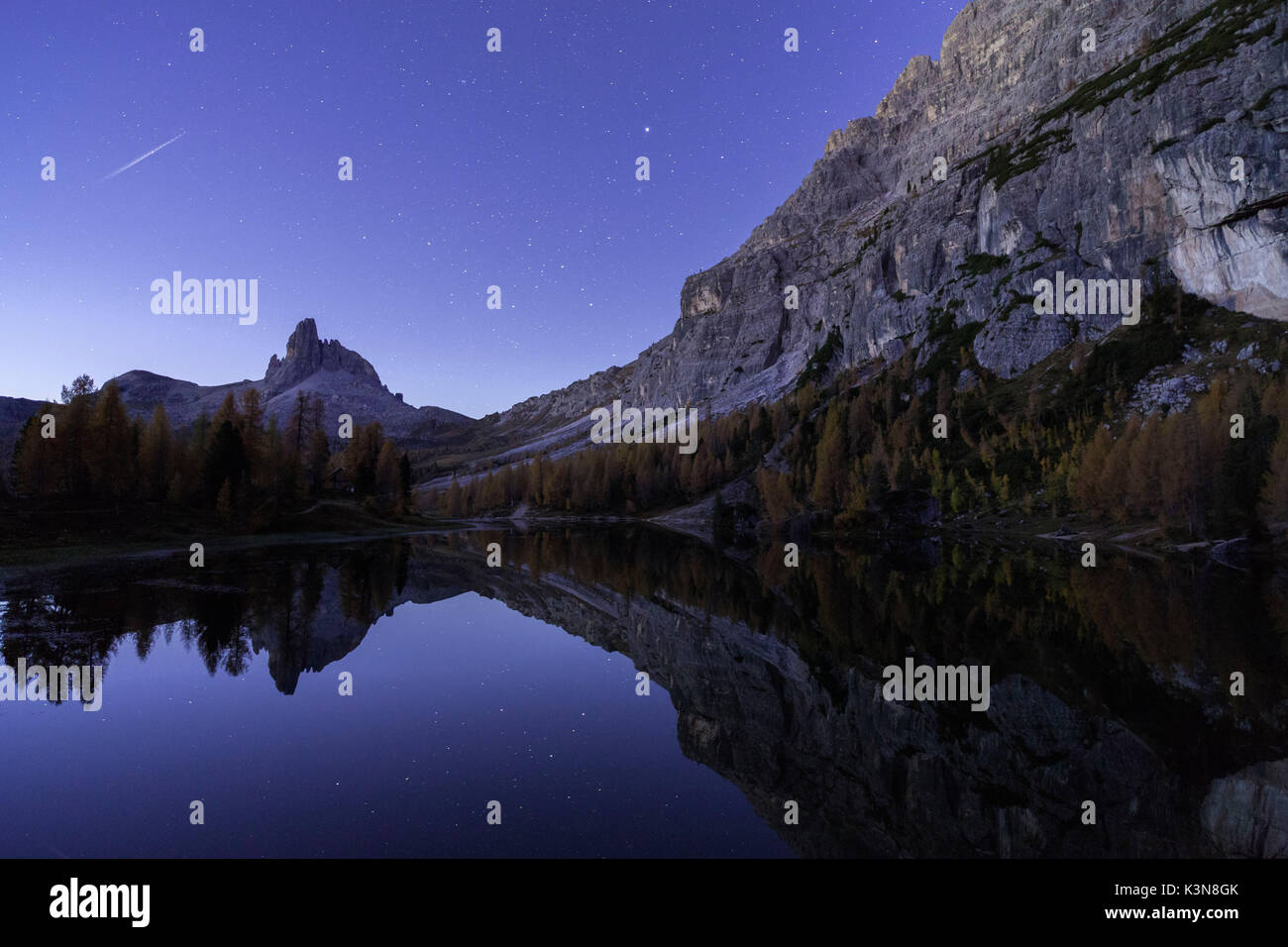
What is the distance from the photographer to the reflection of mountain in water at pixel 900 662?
35.2 feet

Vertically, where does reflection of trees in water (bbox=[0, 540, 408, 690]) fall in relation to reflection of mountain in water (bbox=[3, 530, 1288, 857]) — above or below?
above

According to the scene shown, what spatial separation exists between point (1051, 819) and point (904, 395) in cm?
16847

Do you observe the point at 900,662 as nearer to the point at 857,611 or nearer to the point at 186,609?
the point at 857,611

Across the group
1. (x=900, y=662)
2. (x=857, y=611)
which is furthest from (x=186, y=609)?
(x=857, y=611)

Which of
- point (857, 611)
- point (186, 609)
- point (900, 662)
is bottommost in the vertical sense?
point (857, 611)

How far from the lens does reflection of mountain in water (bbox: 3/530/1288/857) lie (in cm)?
1073

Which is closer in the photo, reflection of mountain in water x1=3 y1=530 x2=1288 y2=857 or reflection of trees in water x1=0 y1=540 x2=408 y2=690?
reflection of mountain in water x1=3 y1=530 x2=1288 y2=857

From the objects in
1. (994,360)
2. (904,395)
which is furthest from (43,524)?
(994,360)

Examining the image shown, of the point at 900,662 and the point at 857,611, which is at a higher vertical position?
the point at 900,662

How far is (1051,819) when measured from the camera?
412 inches

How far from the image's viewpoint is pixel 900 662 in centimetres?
2080

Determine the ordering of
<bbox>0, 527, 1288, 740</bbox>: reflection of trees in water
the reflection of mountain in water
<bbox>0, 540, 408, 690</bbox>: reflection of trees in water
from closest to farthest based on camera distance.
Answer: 1. the reflection of mountain in water
2. <bbox>0, 527, 1288, 740</bbox>: reflection of trees in water
3. <bbox>0, 540, 408, 690</bbox>: reflection of trees in water
